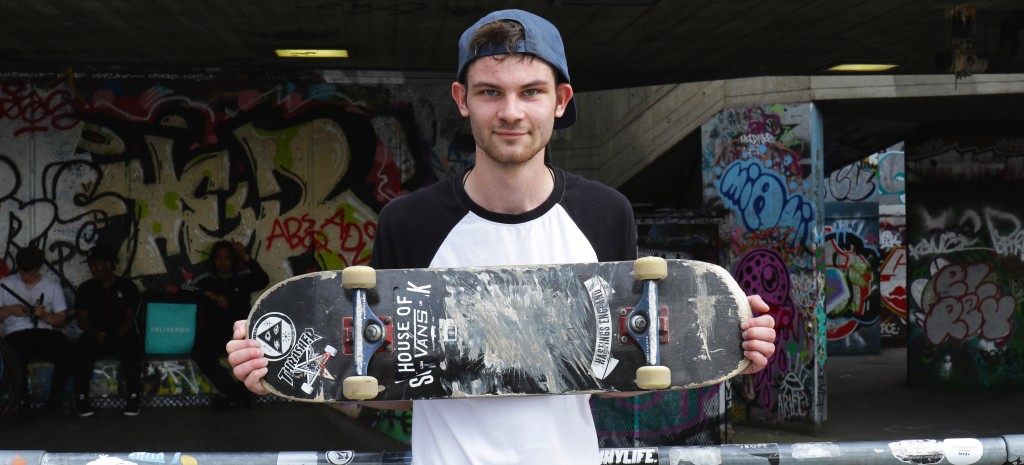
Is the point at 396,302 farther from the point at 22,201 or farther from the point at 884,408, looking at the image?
the point at 884,408

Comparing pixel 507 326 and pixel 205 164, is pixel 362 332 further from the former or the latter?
pixel 205 164

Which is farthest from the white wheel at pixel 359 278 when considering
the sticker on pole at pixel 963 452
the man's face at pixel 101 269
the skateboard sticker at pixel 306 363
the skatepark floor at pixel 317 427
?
the man's face at pixel 101 269

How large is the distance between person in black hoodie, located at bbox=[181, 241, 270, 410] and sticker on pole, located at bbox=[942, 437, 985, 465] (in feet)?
24.1

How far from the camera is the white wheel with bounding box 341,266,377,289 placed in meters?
1.88

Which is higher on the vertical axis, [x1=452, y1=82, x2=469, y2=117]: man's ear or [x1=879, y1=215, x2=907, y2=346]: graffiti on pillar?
[x1=452, y1=82, x2=469, y2=117]: man's ear

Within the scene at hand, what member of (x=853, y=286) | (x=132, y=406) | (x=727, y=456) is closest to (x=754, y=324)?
(x=727, y=456)

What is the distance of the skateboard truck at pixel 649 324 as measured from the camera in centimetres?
189

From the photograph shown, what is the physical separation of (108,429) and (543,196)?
7.09 metres

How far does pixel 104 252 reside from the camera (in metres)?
8.80

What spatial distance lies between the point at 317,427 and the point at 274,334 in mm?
6235

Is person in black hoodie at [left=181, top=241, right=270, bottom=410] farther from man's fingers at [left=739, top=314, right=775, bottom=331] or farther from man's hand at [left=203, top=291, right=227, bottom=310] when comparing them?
man's fingers at [left=739, top=314, right=775, bottom=331]

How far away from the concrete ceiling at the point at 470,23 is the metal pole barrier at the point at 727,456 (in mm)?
4239

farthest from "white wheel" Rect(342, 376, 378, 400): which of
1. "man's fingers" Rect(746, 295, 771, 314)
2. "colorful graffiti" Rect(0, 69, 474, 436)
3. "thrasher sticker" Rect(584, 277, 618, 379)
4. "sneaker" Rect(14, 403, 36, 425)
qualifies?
"sneaker" Rect(14, 403, 36, 425)

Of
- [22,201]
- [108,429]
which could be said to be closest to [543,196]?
[108,429]
